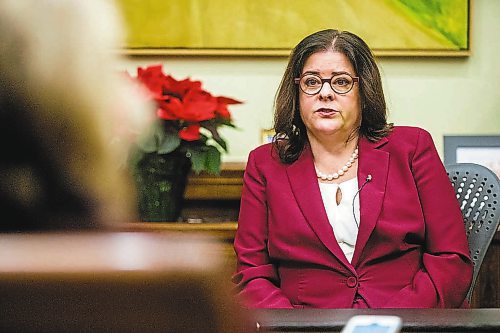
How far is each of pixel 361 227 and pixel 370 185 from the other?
0.41 ft

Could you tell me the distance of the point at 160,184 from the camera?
2596 millimetres

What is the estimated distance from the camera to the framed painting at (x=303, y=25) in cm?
321

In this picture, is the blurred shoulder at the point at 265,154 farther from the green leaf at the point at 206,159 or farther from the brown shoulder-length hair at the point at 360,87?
the green leaf at the point at 206,159

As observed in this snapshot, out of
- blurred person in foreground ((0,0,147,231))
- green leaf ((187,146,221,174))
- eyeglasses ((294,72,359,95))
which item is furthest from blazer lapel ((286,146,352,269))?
blurred person in foreground ((0,0,147,231))

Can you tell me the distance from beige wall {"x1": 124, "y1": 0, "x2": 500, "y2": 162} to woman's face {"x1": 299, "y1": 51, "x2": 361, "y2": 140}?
3.39 ft

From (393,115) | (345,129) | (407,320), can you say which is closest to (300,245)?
(345,129)

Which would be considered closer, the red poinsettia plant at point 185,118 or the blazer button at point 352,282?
the blazer button at point 352,282

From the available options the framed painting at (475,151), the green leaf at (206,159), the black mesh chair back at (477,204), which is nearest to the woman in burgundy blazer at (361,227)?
the black mesh chair back at (477,204)

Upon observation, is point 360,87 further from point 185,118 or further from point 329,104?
point 185,118

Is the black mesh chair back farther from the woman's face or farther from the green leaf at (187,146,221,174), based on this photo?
the green leaf at (187,146,221,174)

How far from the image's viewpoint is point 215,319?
0.46 m

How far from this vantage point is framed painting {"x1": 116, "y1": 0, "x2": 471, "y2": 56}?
10.5 feet

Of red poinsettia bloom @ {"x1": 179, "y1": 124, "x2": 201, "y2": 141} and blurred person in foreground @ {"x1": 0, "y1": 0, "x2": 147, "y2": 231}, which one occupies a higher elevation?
blurred person in foreground @ {"x1": 0, "y1": 0, "x2": 147, "y2": 231}

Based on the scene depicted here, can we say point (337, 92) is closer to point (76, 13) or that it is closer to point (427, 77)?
point (427, 77)
